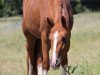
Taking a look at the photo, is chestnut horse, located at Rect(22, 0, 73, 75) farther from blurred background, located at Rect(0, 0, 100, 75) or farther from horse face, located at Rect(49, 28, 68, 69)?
blurred background, located at Rect(0, 0, 100, 75)

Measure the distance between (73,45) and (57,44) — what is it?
45.2ft

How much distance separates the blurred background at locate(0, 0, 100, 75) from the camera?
32.5 feet

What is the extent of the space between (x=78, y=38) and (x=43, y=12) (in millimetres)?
14682

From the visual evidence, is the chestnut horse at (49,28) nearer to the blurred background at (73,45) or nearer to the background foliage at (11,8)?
the blurred background at (73,45)

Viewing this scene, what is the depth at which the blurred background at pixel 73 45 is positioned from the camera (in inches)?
391

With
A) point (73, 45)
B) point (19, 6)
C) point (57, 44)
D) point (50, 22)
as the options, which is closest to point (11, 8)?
point (19, 6)

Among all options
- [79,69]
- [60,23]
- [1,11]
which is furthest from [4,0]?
[60,23]

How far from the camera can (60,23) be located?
19.2ft

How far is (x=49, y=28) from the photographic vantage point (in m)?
6.31

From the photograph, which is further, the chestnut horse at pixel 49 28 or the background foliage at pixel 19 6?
the background foliage at pixel 19 6

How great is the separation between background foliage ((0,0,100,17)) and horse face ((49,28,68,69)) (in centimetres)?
4062

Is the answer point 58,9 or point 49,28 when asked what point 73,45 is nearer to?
point 49,28

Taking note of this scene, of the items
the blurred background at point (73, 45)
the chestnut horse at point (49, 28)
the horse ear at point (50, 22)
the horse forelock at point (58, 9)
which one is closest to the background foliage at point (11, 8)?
the blurred background at point (73, 45)

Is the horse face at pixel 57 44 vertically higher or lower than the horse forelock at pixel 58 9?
lower
